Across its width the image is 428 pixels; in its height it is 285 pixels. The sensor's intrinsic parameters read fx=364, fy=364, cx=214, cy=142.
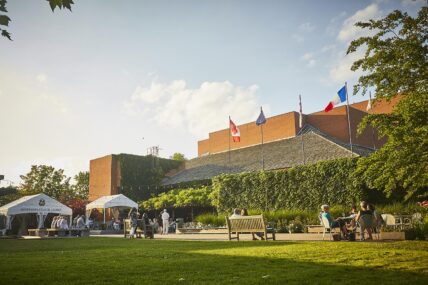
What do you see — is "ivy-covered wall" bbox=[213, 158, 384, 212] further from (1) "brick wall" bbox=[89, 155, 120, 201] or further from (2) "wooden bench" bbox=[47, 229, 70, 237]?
(1) "brick wall" bbox=[89, 155, 120, 201]

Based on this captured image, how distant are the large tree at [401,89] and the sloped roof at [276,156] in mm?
13691

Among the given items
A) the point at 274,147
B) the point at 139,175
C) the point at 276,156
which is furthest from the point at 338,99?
the point at 139,175

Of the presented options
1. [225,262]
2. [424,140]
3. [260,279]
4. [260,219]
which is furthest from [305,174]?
[260,279]

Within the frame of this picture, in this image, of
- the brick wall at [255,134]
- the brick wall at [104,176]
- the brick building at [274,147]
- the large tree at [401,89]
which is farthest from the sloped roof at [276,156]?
the large tree at [401,89]

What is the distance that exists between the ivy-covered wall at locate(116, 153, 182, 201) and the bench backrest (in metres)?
27.6

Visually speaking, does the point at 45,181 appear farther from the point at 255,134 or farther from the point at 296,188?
the point at 296,188

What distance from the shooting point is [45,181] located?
48.2m

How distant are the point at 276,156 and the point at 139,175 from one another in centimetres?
1725

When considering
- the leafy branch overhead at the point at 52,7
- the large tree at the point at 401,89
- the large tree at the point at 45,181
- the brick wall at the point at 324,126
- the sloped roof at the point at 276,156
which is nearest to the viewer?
the leafy branch overhead at the point at 52,7

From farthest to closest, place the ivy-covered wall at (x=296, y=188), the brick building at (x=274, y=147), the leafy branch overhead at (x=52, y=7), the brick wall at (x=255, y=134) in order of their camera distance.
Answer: the brick wall at (x=255, y=134), the brick building at (x=274, y=147), the ivy-covered wall at (x=296, y=188), the leafy branch overhead at (x=52, y=7)

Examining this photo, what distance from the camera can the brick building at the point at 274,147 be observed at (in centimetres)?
3036

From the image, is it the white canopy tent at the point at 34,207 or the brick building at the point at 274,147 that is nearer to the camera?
the white canopy tent at the point at 34,207

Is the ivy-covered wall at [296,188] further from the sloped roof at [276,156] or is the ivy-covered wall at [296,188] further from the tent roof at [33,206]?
the tent roof at [33,206]

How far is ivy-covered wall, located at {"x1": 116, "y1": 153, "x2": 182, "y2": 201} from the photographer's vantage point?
40.6 meters
